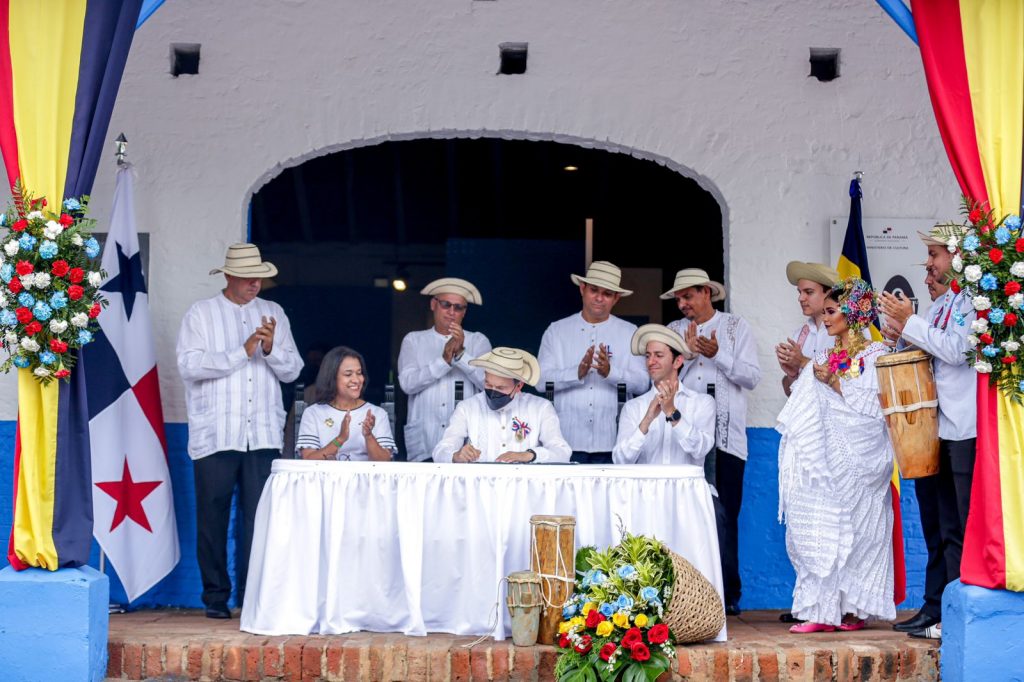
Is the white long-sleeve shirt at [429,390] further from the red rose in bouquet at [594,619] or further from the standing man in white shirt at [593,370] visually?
the red rose in bouquet at [594,619]

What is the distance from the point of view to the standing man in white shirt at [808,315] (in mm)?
6293

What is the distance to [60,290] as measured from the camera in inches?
199

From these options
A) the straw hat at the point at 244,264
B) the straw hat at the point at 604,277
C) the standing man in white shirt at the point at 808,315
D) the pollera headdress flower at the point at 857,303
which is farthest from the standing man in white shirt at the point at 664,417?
the straw hat at the point at 244,264

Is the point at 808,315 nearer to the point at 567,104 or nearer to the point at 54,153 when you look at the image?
the point at 567,104

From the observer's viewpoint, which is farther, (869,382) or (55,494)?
(869,382)

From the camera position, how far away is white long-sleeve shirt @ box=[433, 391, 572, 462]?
6.34 metres

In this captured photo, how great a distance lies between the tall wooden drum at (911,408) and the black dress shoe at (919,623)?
755 millimetres

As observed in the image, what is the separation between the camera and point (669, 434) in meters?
6.30

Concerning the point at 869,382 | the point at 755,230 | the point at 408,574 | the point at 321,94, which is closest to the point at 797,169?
the point at 755,230

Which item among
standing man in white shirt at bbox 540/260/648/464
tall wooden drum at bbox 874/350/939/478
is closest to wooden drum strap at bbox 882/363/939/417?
tall wooden drum at bbox 874/350/939/478

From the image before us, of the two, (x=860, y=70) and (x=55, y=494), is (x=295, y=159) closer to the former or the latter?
(x=55, y=494)

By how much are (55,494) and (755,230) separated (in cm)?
409

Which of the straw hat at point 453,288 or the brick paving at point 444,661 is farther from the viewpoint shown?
the straw hat at point 453,288

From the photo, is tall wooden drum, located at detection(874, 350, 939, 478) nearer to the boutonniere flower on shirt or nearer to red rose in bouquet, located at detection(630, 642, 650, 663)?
red rose in bouquet, located at detection(630, 642, 650, 663)
